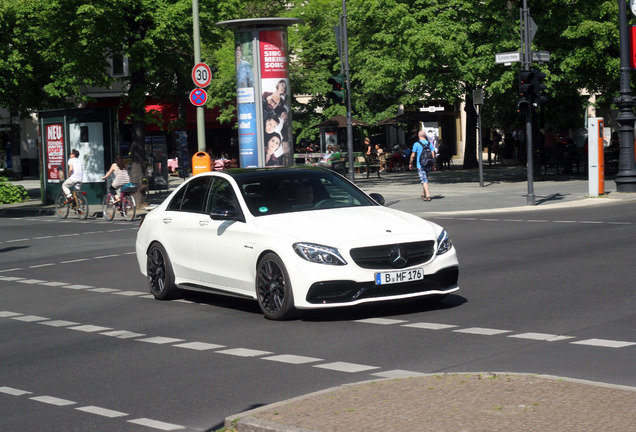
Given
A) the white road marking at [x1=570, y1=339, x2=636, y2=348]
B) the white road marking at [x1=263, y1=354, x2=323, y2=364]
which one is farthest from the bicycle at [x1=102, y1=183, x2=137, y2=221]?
the white road marking at [x1=570, y1=339, x2=636, y2=348]

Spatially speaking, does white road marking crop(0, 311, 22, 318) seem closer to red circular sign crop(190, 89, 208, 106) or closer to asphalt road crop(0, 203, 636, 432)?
asphalt road crop(0, 203, 636, 432)

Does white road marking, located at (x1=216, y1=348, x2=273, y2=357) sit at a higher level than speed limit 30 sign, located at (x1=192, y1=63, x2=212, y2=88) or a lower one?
lower

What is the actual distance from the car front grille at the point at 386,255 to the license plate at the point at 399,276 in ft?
0.28

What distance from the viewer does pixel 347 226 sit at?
10.2m

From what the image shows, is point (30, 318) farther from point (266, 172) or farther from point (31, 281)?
point (31, 281)

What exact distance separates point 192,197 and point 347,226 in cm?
274

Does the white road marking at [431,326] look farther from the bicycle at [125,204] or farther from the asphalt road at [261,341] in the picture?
the bicycle at [125,204]

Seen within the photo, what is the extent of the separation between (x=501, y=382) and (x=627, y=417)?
3.91 feet

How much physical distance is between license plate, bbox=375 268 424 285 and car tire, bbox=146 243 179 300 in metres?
3.28

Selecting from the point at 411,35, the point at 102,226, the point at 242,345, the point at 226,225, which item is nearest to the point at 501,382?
the point at 242,345

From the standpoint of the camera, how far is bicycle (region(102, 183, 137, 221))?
28084 millimetres

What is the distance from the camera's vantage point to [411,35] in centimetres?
3581

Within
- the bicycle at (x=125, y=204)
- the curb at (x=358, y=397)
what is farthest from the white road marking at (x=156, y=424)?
the bicycle at (x=125, y=204)

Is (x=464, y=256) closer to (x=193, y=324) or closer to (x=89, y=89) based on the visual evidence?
(x=193, y=324)
